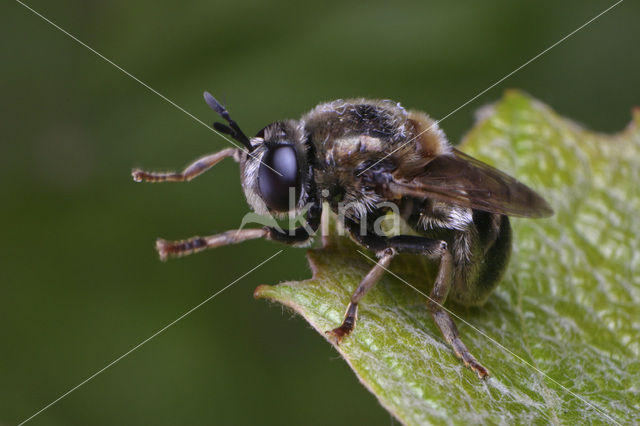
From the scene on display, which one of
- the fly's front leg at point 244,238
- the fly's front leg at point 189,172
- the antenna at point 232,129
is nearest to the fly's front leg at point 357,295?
the fly's front leg at point 244,238

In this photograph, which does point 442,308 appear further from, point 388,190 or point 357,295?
point 388,190

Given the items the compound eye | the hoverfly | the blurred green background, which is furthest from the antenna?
the blurred green background

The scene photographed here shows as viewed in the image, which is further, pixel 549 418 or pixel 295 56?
pixel 295 56

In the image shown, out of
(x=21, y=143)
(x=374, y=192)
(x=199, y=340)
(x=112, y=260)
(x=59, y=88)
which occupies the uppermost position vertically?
(x=59, y=88)

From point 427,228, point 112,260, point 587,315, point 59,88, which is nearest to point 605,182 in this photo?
point 587,315

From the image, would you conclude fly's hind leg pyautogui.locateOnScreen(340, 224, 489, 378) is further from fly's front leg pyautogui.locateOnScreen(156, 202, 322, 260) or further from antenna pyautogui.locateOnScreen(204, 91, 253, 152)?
antenna pyautogui.locateOnScreen(204, 91, 253, 152)

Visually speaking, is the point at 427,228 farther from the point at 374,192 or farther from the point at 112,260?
the point at 112,260

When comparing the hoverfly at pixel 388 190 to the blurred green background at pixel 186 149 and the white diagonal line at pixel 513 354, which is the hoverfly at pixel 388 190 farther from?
the blurred green background at pixel 186 149
